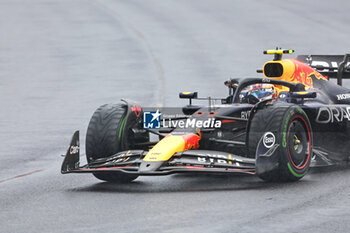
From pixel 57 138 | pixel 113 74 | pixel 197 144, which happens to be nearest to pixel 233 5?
pixel 113 74

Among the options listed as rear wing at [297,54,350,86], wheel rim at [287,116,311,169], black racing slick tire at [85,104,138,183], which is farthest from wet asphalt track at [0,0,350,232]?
rear wing at [297,54,350,86]

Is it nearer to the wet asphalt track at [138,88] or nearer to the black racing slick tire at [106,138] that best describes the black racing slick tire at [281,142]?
the wet asphalt track at [138,88]

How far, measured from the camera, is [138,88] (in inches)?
911

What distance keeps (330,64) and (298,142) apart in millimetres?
4976

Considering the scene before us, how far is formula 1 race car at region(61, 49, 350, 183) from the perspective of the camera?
365 inches

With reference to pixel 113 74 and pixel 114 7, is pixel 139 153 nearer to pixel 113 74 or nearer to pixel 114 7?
pixel 113 74

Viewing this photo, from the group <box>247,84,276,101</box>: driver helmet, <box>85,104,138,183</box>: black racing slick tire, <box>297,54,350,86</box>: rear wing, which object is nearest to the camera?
<box>85,104,138,183</box>: black racing slick tire

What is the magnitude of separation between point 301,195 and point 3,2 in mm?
39656

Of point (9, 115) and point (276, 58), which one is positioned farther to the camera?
point (9, 115)

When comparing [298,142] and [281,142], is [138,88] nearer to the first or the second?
[298,142]

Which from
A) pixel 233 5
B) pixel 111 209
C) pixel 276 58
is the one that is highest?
pixel 233 5

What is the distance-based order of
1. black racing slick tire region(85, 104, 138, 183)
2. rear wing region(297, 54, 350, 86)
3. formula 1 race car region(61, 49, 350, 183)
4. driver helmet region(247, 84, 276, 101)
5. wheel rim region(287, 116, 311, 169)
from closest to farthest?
formula 1 race car region(61, 49, 350, 183) < wheel rim region(287, 116, 311, 169) < black racing slick tire region(85, 104, 138, 183) < driver helmet region(247, 84, 276, 101) < rear wing region(297, 54, 350, 86)

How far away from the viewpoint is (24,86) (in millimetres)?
23859

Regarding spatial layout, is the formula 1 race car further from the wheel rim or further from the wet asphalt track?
the wet asphalt track
